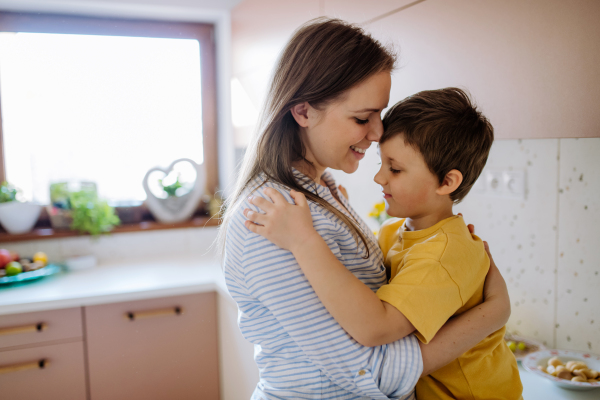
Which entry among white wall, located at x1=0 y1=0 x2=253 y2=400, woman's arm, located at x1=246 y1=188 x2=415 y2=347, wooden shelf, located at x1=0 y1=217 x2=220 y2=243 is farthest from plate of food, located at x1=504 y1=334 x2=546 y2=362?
wooden shelf, located at x1=0 y1=217 x2=220 y2=243

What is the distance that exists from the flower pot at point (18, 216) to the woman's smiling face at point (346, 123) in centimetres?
189

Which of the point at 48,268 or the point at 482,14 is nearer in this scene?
the point at 482,14

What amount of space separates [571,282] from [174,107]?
6.93 feet

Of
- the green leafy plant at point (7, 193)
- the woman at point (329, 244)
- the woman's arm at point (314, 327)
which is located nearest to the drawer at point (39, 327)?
the green leafy plant at point (7, 193)

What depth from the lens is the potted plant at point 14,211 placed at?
2.26 meters

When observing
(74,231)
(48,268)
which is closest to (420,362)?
(48,268)

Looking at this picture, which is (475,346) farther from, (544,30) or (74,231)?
(74,231)

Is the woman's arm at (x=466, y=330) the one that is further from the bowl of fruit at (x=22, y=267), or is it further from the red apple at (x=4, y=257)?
the red apple at (x=4, y=257)

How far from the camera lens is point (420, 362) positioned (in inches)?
31.2

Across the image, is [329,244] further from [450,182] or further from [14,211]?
[14,211]

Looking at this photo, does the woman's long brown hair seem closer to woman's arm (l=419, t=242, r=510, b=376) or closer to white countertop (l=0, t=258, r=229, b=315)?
woman's arm (l=419, t=242, r=510, b=376)

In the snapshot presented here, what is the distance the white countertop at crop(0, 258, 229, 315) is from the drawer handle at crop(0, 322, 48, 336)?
67 millimetres

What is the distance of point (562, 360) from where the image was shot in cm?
112

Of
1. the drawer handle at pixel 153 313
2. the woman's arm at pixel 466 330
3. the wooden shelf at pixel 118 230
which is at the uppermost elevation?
the woman's arm at pixel 466 330
